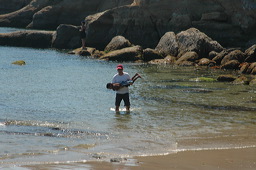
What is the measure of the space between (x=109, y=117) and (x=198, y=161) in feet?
19.8

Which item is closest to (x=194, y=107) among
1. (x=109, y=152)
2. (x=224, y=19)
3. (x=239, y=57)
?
(x=109, y=152)

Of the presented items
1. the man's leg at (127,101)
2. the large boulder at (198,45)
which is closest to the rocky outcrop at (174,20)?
the large boulder at (198,45)

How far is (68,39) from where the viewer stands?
4472cm

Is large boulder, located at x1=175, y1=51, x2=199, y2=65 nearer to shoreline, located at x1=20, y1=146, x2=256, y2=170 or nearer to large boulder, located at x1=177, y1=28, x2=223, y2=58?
large boulder, located at x1=177, y1=28, x2=223, y2=58

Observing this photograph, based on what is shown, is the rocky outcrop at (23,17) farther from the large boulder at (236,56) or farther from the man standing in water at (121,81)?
the man standing in water at (121,81)

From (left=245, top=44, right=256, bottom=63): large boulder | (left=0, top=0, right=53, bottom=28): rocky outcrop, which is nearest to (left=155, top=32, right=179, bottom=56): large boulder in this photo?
(left=245, top=44, right=256, bottom=63): large boulder

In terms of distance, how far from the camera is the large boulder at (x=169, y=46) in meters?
34.7

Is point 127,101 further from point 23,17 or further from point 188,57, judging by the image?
point 23,17

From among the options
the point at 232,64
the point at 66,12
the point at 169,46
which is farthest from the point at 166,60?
the point at 66,12

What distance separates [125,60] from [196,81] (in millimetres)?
10139

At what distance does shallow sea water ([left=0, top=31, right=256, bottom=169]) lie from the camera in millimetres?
11992

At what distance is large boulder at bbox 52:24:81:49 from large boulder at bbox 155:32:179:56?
11.0m

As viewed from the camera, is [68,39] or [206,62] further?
[68,39]

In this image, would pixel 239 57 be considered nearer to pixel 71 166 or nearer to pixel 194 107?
pixel 194 107
